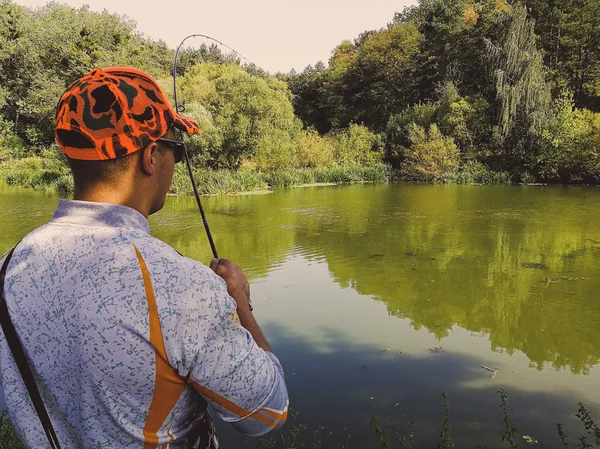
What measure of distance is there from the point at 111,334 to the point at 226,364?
0.67ft

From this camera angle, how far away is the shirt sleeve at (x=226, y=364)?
82 centimetres

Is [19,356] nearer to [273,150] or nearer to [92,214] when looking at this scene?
[92,214]

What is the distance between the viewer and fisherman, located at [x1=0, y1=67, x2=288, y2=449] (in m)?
0.80

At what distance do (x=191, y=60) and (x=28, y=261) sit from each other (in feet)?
173

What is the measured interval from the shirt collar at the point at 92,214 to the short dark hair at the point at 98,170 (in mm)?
50

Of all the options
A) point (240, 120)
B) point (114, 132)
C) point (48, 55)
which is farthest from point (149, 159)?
point (48, 55)

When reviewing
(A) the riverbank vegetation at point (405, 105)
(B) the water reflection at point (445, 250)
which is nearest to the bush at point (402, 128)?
(A) the riverbank vegetation at point (405, 105)

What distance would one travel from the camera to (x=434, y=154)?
2697cm

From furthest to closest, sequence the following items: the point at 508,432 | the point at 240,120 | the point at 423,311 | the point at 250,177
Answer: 1. the point at 240,120
2. the point at 250,177
3. the point at 423,311
4. the point at 508,432

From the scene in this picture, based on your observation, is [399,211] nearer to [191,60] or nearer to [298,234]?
[298,234]

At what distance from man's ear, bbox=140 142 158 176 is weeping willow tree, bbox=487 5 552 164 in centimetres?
2720

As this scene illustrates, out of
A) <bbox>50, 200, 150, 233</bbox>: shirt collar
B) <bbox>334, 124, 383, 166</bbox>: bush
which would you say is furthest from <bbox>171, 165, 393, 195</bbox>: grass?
<bbox>50, 200, 150, 233</bbox>: shirt collar

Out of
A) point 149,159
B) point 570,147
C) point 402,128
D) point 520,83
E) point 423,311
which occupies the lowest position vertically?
point 423,311

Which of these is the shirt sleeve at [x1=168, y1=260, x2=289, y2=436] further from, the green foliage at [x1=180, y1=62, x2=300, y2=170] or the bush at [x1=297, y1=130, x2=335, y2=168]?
the bush at [x1=297, y1=130, x2=335, y2=168]
